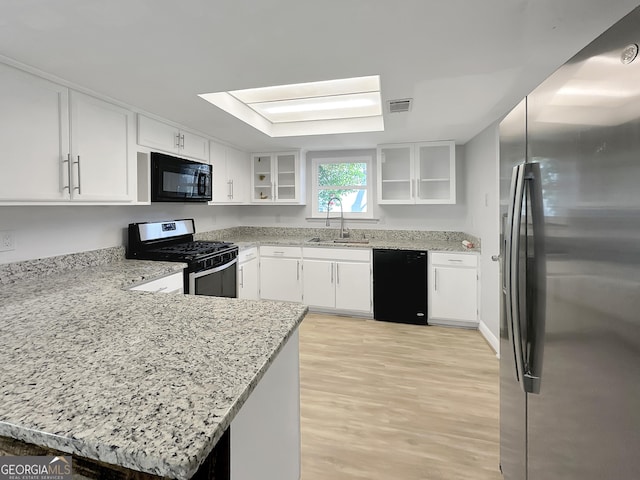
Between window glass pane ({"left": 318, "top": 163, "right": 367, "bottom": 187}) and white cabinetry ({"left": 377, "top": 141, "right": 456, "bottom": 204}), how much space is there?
41cm

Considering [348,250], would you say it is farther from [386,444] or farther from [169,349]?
[169,349]

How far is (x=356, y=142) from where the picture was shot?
388 cm

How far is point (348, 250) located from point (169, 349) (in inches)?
120

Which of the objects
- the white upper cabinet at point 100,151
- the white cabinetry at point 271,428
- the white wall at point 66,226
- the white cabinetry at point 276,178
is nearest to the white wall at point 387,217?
the white cabinetry at point 276,178

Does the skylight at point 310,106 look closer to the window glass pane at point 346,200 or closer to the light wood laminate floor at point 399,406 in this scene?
the window glass pane at point 346,200

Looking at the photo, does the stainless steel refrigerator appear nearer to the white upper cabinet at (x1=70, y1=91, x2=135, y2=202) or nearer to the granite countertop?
the granite countertop

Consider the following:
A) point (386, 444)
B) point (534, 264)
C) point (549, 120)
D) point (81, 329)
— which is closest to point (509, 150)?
point (549, 120)

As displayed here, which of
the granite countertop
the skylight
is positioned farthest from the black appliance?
the skylight

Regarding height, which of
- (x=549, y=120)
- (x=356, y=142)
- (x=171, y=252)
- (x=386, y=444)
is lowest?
(x=386, y=444)

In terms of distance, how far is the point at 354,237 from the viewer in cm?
450

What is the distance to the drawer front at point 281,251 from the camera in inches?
161

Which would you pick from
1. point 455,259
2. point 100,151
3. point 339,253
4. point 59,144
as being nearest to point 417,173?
point 455,259

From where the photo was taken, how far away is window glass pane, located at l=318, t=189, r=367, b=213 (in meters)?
4.52

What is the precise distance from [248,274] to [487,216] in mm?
2738
